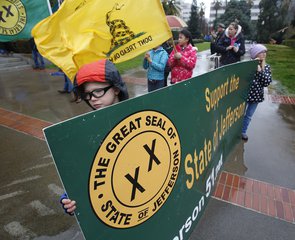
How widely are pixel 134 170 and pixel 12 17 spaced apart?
3.22 metres

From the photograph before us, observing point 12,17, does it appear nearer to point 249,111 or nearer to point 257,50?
point 257,50

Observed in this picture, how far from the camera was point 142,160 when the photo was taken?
135 cm

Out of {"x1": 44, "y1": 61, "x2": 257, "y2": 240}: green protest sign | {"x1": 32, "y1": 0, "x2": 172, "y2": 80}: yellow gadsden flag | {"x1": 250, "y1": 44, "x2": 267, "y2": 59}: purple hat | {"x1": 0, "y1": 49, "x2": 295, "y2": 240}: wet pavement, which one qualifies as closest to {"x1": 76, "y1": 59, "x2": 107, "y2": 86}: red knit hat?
{"x1": 44, "y1": 61, "x2": 257, "y2": 240}: green protest sign

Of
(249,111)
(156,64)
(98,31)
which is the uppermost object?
(98,31)

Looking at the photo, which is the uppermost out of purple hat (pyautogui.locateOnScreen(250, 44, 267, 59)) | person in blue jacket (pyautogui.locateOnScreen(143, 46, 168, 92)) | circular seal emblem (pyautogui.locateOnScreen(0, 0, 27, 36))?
circular seal emblem (pyautogui.locateOnScreen(0, 0, 27, 36))

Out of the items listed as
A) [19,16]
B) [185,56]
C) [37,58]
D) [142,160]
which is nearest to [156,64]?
[185,56]

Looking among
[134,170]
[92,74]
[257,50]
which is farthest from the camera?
[257,50]

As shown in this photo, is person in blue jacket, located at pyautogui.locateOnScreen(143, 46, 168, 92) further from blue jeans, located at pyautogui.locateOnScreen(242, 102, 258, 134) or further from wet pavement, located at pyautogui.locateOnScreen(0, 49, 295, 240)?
wet pavement, located at pyautogui.locateOnScreen(0, 49, 295, 240)

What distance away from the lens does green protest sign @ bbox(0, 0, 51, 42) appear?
3342mm

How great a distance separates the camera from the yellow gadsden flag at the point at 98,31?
8.93ft

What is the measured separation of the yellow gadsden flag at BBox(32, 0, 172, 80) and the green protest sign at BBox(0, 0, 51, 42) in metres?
0.88

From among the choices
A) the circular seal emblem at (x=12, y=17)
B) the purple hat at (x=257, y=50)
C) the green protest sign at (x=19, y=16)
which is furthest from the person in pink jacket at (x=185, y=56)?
the circular seal emblem at (x=12, y=17)

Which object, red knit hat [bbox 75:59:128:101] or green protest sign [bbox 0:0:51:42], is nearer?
red knit hat [bbox 75:59:128:101]

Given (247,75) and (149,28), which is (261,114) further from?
(149,28)
